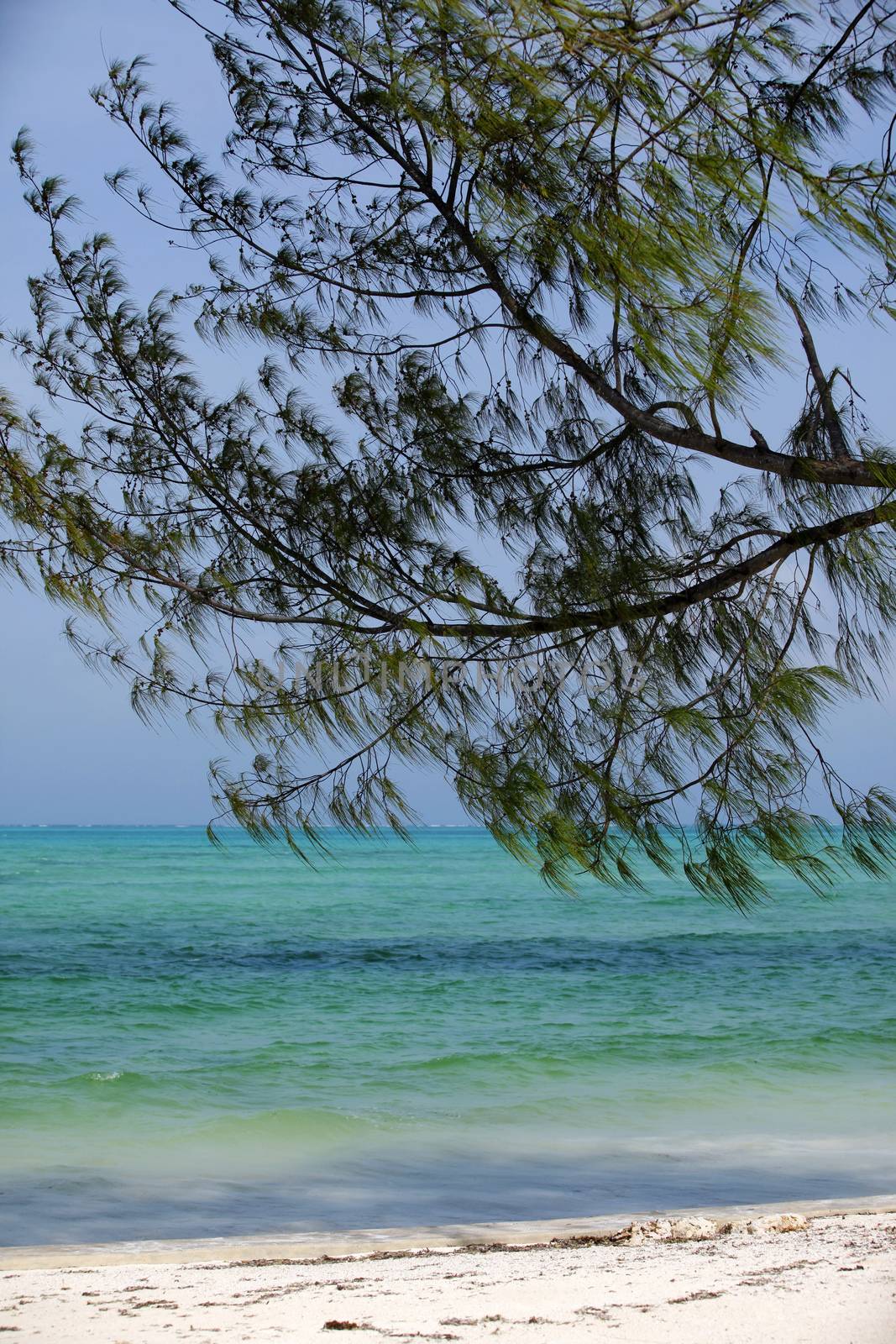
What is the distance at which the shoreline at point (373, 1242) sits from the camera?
3.06m

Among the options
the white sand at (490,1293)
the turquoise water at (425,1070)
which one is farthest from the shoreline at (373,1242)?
the turquoise water at (425,1070)

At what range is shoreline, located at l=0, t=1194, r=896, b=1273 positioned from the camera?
306 cm

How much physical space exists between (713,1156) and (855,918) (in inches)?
442

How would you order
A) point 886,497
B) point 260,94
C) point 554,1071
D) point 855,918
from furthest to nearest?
point 855,918 → point 554,1071 → point 260,94 → point 886,497

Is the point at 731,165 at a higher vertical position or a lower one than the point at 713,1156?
higher

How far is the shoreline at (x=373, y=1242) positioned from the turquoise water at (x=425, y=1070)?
0.71 ft

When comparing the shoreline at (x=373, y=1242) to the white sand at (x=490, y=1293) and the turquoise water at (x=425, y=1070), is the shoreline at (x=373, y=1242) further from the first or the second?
the turquoise water at (x=425, y=1070)

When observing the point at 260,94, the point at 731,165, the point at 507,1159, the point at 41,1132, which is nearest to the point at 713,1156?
the point at 507,1159

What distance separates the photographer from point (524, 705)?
273cm

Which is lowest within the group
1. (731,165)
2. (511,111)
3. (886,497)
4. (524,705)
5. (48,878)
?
(48,878)

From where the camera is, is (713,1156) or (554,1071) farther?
(554,1071)

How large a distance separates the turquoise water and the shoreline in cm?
22

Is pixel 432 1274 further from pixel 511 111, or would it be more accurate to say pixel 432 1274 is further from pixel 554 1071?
pixel 554 1071

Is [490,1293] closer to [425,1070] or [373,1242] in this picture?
[373,1242]
